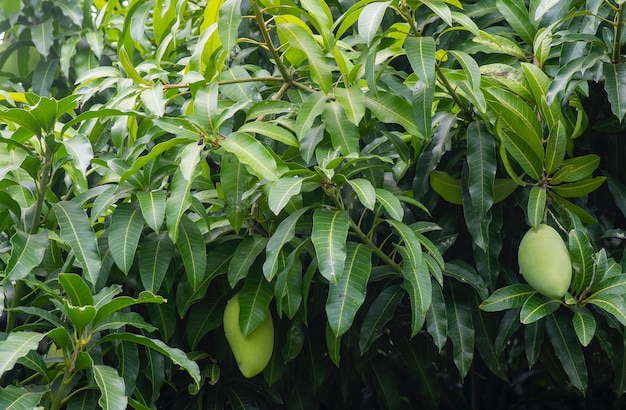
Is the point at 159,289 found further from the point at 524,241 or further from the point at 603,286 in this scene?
the point at 603,286

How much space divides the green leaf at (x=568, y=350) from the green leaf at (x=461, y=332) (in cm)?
17

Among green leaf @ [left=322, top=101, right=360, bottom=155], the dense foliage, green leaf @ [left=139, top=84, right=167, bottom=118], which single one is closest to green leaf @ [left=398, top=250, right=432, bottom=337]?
the dense foliage

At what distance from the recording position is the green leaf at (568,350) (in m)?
1.75

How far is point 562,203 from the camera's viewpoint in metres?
1.80

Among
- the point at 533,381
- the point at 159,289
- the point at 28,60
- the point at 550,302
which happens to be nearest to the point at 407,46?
the point at 550,302

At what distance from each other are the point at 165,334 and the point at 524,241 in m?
0.75

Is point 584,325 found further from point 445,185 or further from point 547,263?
point 445,185

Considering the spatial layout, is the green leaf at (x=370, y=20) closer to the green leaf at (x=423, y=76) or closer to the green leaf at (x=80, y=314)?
the green leaf at (x=423, y=76)

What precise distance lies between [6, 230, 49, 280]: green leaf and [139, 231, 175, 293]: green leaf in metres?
0.19

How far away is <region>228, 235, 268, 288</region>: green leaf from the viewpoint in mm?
1692

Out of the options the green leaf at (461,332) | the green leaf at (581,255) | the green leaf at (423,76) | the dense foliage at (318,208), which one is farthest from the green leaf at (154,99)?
the green leaf at (581,255)

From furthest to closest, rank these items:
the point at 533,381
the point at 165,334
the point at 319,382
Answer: the point at 533,381
the point at 319,382
the point at 165,334

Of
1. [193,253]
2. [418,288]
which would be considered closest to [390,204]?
[418,288]

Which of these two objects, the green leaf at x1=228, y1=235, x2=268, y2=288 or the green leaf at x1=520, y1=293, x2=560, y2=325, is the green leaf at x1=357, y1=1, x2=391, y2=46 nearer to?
the green leaf at x1=228, y1=235, x2=268, y2=288
